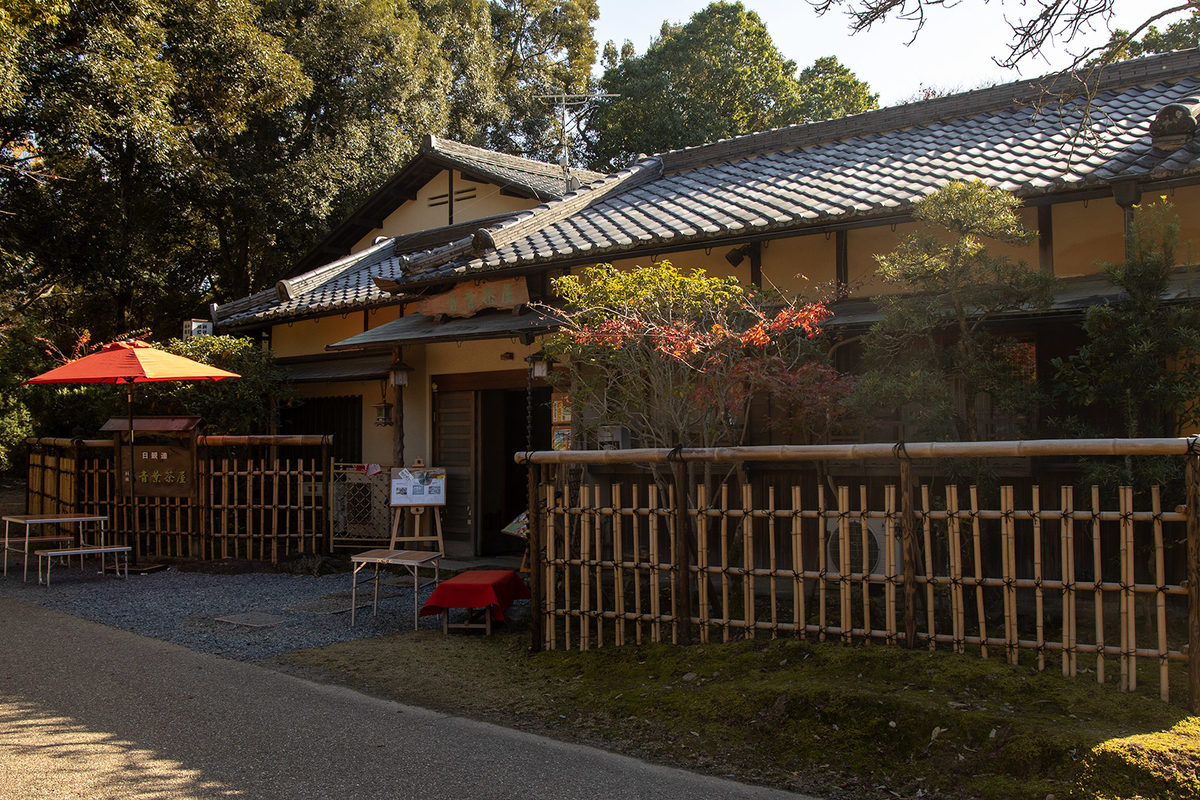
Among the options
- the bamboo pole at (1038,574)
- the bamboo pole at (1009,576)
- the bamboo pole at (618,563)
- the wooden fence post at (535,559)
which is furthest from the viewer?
the wooden fence post at (535,559)

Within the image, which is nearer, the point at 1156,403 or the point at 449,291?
the point at 1156,403

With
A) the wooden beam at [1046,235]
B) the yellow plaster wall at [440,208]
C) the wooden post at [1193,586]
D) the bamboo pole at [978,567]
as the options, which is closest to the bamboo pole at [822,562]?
the bamboo pole at [978,567]

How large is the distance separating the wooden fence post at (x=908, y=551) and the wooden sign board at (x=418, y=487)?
6.93 metres

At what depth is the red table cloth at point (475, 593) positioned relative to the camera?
283 inches

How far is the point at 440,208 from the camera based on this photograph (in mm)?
16312

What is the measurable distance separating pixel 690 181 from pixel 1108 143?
5.27 metres

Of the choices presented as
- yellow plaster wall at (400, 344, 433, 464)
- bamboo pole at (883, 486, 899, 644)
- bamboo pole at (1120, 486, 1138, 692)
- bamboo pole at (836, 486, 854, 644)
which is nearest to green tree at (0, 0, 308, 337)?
yellow plaster wall at (400, 344, 433, 464)

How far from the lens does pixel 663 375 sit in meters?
6.78

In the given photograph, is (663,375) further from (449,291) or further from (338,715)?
(449,291)

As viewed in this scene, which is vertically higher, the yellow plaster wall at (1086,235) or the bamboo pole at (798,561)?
the yellow plaster wall at (1086,235)

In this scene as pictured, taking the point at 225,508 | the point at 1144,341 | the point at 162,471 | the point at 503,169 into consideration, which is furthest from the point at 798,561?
the point at 503,169

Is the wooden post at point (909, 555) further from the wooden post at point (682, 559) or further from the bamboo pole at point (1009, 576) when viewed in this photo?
the wooden post at point (682, 559)

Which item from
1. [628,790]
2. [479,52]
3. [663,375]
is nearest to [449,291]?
[663,375]

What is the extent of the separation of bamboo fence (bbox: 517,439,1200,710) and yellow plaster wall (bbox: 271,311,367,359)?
8.76m
